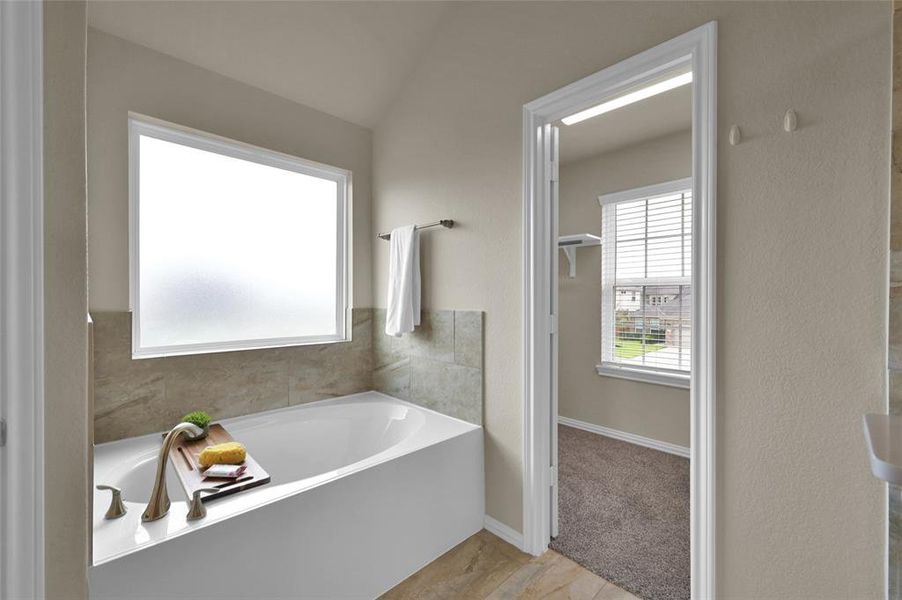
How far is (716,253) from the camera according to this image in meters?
1.38

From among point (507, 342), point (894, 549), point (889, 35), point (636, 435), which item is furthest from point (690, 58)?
point (636, 435)

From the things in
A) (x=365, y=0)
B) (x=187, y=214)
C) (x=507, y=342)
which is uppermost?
(x=365, y=0)

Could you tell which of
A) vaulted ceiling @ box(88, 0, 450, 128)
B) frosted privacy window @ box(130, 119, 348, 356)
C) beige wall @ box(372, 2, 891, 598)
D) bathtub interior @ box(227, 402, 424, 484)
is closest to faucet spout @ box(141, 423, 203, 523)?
bathtub interior @ box(227, 402, 424, 484)

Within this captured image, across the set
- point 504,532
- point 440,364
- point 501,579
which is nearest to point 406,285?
point 440,364

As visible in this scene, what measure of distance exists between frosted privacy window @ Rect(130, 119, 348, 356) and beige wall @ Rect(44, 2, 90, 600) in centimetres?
148

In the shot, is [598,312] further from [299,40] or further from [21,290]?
[21,290]

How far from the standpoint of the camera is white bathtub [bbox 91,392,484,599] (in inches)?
48.3

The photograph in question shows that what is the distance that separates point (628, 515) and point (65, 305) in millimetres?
2565

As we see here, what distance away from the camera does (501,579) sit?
1.79 metres

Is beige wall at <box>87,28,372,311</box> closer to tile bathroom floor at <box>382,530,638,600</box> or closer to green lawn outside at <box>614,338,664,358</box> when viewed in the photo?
tile bathroom floor at <box>382,530,638,600</box>

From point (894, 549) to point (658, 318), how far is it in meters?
2.32

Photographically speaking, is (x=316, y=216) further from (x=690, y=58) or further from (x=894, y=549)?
(x=894, y=549)

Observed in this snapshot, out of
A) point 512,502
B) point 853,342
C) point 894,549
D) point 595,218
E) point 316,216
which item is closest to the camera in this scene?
point 894,549

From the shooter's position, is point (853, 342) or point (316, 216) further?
point (316, 216)
